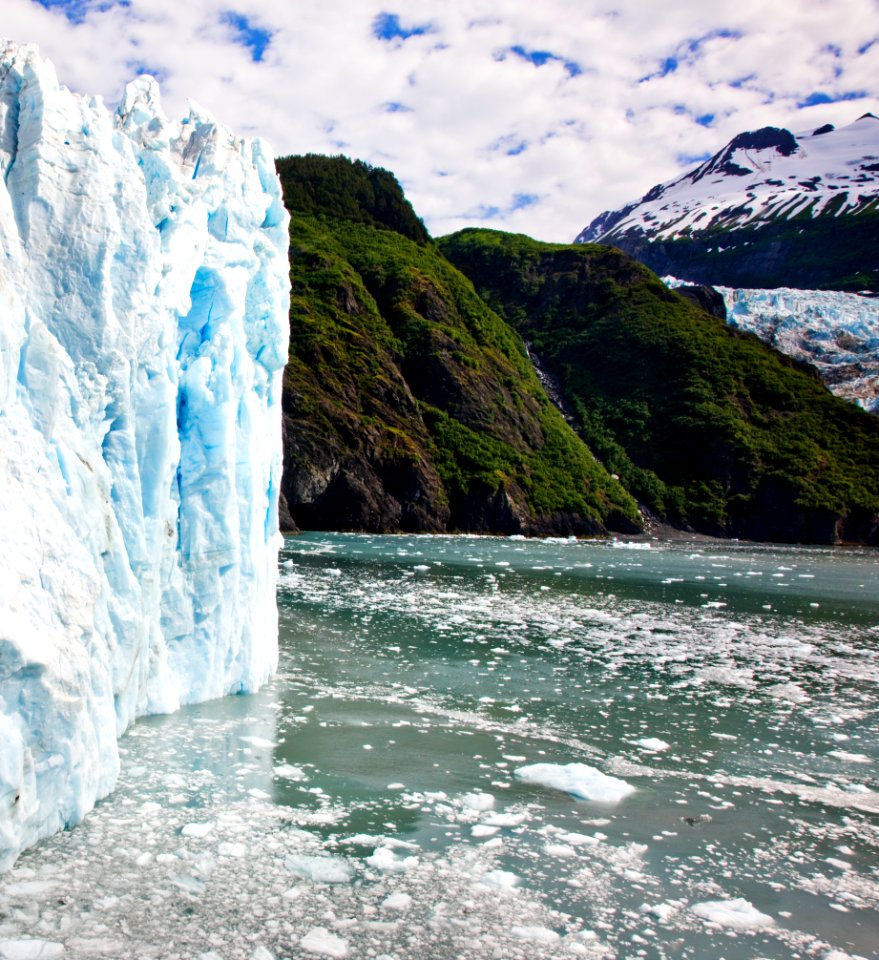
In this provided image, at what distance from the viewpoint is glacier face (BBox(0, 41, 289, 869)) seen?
5559 mm

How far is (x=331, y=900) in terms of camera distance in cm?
Result: 495

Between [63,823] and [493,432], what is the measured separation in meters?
51.0

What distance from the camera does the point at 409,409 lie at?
5328 cm

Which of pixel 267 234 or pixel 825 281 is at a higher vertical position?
pixel 825 281

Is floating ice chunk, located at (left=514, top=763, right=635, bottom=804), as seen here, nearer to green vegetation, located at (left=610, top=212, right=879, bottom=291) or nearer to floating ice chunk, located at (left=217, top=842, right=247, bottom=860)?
floating ice chunk, located at (left=217, top=842, right=247, bottom=860)

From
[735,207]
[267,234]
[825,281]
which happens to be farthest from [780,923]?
[735,207]

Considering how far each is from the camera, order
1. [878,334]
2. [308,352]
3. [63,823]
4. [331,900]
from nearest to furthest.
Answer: [331,900]
[63,823]
[308,352]
[878,334]

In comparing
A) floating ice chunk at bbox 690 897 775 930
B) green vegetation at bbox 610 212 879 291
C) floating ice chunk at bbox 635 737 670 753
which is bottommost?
floating ice chunk at bbox 690 897 775 930

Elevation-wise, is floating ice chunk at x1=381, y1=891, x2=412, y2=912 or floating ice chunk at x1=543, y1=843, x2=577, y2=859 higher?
floating ice chunk at x1=381, y1=891, x2=412, y2=912

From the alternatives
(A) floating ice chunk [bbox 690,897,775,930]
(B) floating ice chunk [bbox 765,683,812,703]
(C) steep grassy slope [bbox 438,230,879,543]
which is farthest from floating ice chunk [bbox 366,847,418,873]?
(C) steep grassy slope [bbox 438,230,879,543]

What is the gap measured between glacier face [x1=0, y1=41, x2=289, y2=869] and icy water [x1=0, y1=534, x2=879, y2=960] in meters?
0.66

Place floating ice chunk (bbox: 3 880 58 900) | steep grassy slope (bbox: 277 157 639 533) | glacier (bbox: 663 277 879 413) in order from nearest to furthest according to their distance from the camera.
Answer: floating ice chunk (bbox: 3 880 58 900) < steep grassy slope (bbox: 277 157 639 533) < glacier (bbox: 663 277 879 413)

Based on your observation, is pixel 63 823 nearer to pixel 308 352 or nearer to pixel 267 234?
pixel 267 234

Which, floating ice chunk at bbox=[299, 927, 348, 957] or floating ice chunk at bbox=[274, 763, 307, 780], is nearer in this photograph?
floating ice chunk at bbox=[299, 927, 348, 957]
